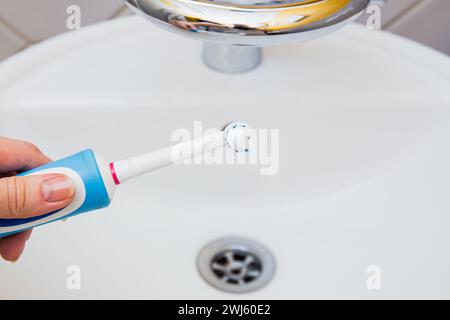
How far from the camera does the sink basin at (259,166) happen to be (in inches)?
16.1

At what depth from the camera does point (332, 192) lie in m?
0.46

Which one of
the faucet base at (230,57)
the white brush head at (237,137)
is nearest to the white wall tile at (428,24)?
the faucet base at (230,57)

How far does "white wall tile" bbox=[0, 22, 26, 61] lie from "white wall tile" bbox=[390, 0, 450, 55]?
345mm

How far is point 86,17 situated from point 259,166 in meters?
0.20

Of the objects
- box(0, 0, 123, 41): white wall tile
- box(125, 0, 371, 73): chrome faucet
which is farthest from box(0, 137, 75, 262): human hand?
box(0, 0, 123, 41): white wall tile

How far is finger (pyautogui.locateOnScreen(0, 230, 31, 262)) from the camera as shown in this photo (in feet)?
1.14

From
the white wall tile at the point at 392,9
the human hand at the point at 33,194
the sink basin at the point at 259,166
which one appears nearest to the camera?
the human hand at the point at 33,194

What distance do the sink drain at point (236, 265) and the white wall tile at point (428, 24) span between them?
0.26 m

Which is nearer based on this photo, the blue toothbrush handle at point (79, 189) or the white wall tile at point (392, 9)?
the blue toothbrush handle at point (79, 189)

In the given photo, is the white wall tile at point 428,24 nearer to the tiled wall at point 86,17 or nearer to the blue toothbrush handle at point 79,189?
the tiled wall at point 86,17

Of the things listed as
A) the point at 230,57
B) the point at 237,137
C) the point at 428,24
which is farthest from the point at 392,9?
the point at 237,137

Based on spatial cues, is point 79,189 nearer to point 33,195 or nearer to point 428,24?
point 33,195
